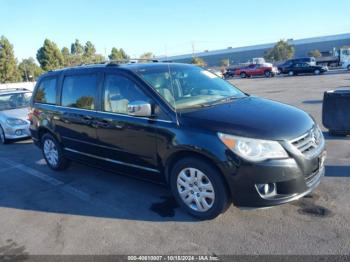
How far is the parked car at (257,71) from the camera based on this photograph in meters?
36.3

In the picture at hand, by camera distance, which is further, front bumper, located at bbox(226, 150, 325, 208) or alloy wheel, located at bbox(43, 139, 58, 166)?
alloy wheel, located at bbox(43, 139, 58, 166)

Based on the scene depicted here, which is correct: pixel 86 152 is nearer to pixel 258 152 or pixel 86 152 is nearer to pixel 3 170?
pixel 3 170

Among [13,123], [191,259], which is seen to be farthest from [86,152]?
[13,123]

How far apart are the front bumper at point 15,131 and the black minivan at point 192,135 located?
165 inches

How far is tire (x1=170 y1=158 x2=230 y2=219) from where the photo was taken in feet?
12.3

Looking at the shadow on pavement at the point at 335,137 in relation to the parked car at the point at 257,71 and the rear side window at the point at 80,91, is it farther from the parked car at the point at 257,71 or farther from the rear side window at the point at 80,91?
the parked car at the point at 257,71

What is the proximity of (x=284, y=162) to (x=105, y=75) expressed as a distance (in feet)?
9.21

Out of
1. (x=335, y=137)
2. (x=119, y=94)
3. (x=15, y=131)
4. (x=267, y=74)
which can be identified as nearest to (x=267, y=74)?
(x=267, y=74)

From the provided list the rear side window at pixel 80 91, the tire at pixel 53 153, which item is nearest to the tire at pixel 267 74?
the tire at pixel 53 153

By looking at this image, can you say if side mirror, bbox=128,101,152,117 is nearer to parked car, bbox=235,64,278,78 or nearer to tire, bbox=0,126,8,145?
tire, bbox=0,126,8,145

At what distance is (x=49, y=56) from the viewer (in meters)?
50.5

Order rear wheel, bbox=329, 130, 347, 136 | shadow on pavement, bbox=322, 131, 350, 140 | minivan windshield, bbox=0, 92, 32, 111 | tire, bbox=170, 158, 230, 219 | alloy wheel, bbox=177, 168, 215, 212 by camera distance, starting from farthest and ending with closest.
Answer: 1. minivan windshield, bbox=0, 92, 32, 111
2. rear wheel, bbox=329, 130, 347, 136
3. shadow on pavement, bbox=322, 131, 350, 140
4. alloy wheel, bbox=177, 168, 215, 212
5. tire, bbox=170, 158, 230, 219

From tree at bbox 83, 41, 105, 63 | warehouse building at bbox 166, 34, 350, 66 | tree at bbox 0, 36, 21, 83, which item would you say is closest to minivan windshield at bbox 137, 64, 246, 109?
tree at bbox 0, 36, 21, 83

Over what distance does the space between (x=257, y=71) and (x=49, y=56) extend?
102 ft
